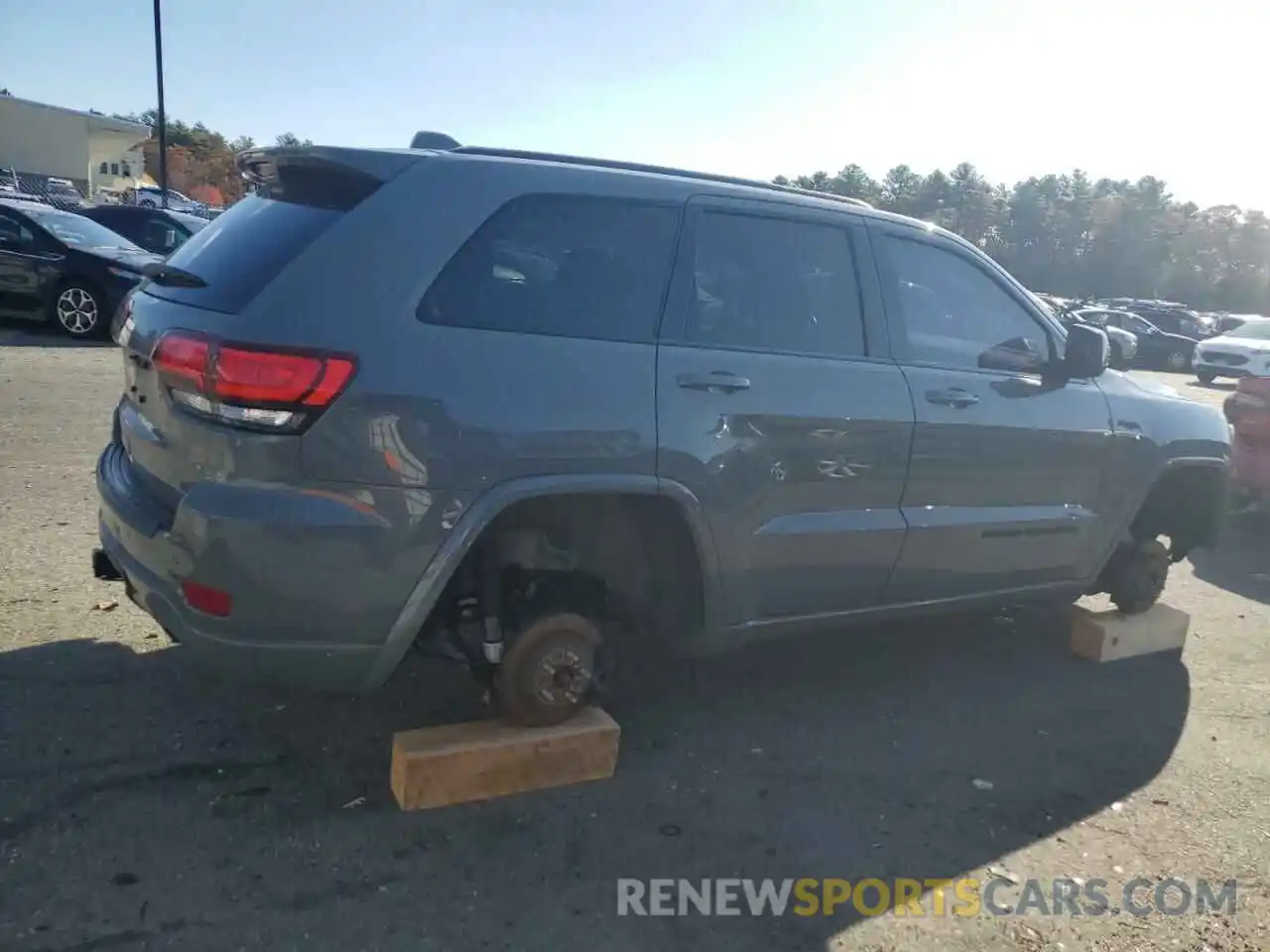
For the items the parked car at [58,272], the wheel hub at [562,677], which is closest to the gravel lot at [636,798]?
the wheel hub at [562,677]

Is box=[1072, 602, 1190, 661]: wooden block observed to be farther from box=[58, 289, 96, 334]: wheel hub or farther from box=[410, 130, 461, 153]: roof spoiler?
box=[58, 289, 96, 334]: wheel hub

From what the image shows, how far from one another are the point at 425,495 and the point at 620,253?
107 centimetres

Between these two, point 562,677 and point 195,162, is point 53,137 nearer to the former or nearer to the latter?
point 195,162

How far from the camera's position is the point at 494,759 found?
3.32m

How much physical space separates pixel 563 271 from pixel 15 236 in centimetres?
1148

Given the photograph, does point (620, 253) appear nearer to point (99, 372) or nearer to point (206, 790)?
point (206, 790)

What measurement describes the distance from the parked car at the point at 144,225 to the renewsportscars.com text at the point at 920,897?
14.6 meters

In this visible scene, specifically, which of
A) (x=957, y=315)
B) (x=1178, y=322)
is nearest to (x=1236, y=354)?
(x=1178, y=322)

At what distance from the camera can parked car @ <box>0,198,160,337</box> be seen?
1216 centimetres

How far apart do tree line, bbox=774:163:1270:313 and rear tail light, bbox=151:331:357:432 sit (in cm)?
5467

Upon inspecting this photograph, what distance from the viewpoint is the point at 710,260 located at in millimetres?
3623

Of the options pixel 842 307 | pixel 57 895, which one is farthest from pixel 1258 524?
pixel 57 895

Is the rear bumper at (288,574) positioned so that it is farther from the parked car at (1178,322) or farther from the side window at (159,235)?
the parked car at (1178,322)

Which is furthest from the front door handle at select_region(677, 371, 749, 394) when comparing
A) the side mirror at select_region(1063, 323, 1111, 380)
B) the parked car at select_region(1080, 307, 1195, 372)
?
the parked car at select_region(1080, 307, 1195, 372)
